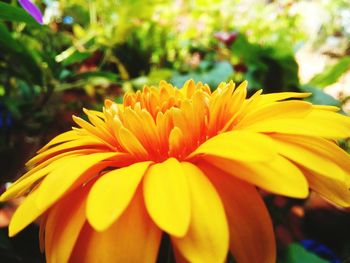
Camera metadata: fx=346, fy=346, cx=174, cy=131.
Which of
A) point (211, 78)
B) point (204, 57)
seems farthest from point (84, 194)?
point (204, 57)

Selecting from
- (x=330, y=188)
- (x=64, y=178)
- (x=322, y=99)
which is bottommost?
(x=322, y=99)

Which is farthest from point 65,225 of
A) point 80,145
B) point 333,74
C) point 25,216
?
point 333,74

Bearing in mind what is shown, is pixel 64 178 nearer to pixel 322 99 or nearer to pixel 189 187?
pixel 189 187

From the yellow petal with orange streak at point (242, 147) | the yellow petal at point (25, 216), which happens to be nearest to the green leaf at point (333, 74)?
the yellow petal with orange streak at point (242, 147)

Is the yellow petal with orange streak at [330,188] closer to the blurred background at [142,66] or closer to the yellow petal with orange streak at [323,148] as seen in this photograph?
the yellow petal with orange streak at [323,148]

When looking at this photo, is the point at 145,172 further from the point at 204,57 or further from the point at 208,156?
the point at 204,57

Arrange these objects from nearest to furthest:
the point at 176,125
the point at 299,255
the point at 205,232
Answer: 1. the point at 205,232
2. the point at 176,125
3. the point at 299,255
